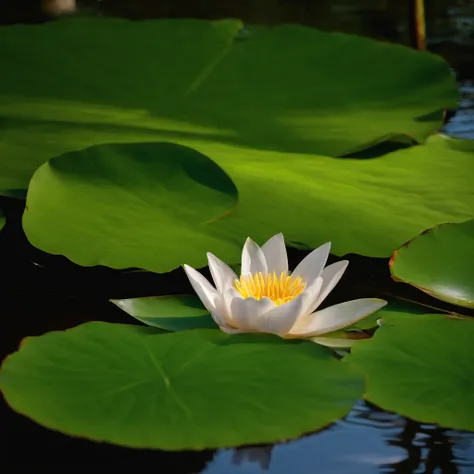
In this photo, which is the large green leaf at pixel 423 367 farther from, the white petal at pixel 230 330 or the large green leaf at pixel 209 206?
the large green leaf at pixel 209 206

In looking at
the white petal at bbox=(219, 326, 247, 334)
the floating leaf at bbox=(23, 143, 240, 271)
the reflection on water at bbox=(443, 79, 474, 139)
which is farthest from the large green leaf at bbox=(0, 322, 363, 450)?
the reflection on water at bbox=(443, 79, 474, 139)

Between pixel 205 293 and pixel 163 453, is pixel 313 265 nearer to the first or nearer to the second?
pixel 205 293

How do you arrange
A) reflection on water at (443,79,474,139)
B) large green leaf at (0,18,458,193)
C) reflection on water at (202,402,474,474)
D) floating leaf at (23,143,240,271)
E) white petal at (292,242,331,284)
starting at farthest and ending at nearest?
1. reflection on water at (443,79,474,139)
2. large green leaf at (0,18,458,193)
3. floating leaf at (23,143,240,271)
4. white petal at (292,242,331,284)
5. reflection on water at (202,402,474,474)

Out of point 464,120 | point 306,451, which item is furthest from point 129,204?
point 464,120

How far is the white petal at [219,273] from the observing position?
1076 mm

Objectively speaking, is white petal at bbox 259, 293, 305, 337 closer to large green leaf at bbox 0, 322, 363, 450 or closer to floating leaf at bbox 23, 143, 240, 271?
large green leaf at bbox 0, 322, 363, 450

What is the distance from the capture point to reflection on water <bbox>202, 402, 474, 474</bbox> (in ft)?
2.77

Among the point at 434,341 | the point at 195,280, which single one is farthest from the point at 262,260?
the point at 434,341

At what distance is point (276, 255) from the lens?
114cm

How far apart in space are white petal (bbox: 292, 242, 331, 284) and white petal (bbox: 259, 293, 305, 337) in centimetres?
11

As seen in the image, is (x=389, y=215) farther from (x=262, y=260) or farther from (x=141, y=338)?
(x=141, y=338)

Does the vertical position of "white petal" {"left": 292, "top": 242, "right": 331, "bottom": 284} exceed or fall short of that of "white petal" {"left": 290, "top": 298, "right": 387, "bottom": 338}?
it exceeds it

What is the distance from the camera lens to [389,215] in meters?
1.44

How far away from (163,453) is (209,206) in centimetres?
59
